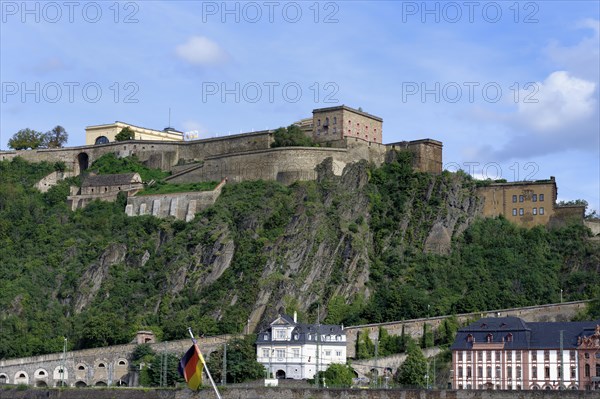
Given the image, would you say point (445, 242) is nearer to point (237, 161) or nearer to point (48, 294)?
point (237, 161)

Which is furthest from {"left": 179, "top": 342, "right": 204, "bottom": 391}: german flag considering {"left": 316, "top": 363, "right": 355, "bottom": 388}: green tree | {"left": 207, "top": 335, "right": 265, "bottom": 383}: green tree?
{"left": 207, "top": 335, "right": 265, "bottom": 383}: green tree

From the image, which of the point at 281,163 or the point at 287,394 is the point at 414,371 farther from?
the point at 281,163

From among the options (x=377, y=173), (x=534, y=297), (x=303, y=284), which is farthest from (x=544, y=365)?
(x=377, y=173)

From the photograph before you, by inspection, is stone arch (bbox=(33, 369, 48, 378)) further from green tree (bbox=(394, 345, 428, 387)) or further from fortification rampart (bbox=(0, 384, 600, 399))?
green tree (bbox=(394, 345, 428, 387))

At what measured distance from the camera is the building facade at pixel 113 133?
134000 mm

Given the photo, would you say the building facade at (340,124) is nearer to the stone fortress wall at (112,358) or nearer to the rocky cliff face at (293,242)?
the rocky cliff face at (293,242)

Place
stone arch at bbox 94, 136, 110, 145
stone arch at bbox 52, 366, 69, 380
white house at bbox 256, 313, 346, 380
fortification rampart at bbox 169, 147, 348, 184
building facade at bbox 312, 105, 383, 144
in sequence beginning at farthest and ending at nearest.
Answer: stone arch at bbox 94, 136, 110, 145
building facade at bbox 312, 105, 383, 144
fortification rampart at bbox 169, 147, 348, 184
stone arch at bbox 52, 366, 69, 380
white house at bbox 256, 313, 346, 380

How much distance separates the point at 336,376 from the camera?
83.0 meters

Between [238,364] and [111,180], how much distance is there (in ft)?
124

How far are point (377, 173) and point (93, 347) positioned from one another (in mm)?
31156

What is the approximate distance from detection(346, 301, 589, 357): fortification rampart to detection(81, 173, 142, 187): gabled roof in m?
35.5

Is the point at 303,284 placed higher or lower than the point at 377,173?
lower

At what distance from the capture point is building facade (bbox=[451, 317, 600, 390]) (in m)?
82.0

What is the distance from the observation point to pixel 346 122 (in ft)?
373
